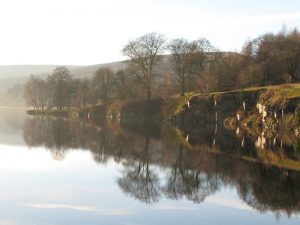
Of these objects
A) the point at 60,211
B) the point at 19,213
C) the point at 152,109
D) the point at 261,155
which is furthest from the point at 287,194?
the point at 152,109

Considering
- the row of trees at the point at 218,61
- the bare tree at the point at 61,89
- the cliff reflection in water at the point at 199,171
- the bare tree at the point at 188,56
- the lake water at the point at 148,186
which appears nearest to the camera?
the lake water at the point at 148,186

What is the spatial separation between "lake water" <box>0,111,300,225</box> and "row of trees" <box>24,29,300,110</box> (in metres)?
57.0

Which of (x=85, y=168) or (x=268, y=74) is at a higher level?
(x=268, y=74)

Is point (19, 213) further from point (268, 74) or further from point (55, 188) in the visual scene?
point (268, 74)

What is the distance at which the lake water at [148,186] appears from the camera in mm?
18312

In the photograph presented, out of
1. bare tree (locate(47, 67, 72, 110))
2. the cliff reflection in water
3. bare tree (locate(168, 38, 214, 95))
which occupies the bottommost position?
the cliff reflection in water

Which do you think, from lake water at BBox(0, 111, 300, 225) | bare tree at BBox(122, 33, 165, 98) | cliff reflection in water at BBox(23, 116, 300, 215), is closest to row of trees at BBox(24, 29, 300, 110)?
bare tree at BBox(122, 33, 165, 98)

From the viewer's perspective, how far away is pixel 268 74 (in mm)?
97375

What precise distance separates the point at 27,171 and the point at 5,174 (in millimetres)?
1720

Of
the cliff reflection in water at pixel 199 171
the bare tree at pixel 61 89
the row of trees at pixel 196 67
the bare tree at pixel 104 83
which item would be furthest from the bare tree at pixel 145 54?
the cliff reflection in water at pixel 199 171

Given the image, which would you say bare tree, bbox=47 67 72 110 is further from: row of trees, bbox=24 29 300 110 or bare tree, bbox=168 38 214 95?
bare tree, bbox=168 38 214 95

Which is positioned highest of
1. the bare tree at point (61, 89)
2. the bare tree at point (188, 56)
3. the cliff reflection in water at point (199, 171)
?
the bare tree at point (188, 56)

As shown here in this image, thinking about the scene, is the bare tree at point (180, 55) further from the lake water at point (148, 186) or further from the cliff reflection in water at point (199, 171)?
the lake water at point (148, 186)

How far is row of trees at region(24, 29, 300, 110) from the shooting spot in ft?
314
